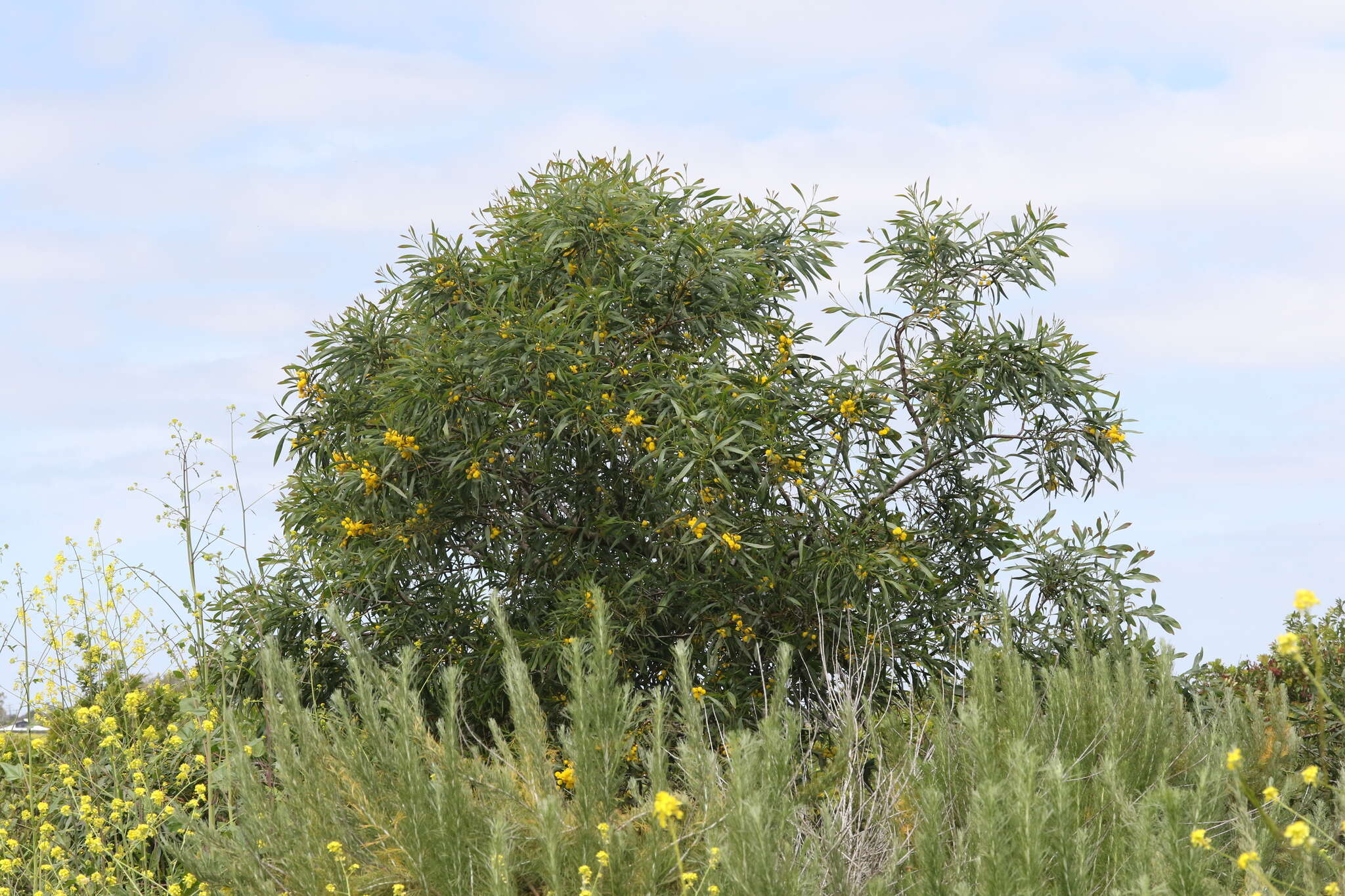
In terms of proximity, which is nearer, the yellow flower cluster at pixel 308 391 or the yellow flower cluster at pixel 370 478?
the yellow flower cluster at pixel 370 478

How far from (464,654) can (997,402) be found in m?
3.18

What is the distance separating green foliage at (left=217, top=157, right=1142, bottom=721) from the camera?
5352 millimetres

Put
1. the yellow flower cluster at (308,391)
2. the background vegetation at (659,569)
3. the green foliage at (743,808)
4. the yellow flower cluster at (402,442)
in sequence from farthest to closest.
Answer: the yellow flower cluster at (308,391) < the yellow flower cluster at (402,442) < the background vegetation at (659,569) < the green foliage at (743,808)

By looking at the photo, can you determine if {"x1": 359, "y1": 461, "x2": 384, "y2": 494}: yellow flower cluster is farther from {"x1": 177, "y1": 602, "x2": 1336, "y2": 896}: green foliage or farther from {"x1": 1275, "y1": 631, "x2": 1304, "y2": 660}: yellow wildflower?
{"x1": 1275, "y1": 631, "x2": 1304, "y2": 660}: yellow wildflower

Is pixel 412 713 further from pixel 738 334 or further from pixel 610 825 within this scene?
pixel 738 334

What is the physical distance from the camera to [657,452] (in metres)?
5.12

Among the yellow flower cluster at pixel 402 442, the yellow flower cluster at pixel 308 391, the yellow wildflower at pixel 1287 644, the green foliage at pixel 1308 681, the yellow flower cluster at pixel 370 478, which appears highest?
the yellow flower cluster at pixel 308 391

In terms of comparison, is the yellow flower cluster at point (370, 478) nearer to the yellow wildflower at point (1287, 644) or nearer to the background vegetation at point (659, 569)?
the background vegetation at point (659, 569)

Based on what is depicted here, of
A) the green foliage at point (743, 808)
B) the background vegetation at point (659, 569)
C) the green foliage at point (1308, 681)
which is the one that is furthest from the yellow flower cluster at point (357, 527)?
the green foliage at point (1308, 681)

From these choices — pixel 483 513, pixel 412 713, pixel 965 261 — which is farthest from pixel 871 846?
pixel 965 261

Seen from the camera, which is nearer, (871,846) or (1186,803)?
(1186,803)

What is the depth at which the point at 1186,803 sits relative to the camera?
9.38ft

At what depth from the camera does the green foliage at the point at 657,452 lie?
535cm

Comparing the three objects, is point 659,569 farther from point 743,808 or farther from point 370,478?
point 743,808
